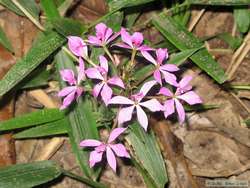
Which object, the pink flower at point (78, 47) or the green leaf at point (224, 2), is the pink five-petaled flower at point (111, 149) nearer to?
the pink flower at point (78, 47)

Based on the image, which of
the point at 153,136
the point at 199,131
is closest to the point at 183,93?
the point at 153,136

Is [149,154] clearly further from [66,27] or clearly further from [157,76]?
[66,27]

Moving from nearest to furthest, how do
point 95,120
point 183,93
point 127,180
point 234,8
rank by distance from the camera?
point 183,93 → point 95,120 → point 127,180 → point 234,8

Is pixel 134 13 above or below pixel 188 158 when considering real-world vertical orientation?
above

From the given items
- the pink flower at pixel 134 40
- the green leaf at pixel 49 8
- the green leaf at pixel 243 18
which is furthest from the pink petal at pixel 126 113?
the green leaf at pixel 243 18

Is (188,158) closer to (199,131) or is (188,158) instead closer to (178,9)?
(199,131)

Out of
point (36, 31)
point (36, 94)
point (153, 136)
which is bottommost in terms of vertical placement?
point (153, 136)

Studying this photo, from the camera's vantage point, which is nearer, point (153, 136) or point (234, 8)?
point (153, 136)

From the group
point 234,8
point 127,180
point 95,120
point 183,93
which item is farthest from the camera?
point 234,8
